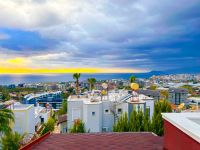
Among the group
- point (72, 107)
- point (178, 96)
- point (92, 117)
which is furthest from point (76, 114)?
point (178, 96)

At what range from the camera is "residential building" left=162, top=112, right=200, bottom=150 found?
402 centimetres

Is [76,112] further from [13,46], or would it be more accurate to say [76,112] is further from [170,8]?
[13,46]

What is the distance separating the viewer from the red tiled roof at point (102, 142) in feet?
20.4

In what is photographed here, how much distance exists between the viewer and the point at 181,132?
4504mm

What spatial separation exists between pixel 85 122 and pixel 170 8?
Answer: 39.6 feet

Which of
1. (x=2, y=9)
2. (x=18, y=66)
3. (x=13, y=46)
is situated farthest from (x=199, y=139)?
(x=18, y=66)

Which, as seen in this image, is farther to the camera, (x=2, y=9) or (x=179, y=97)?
(x=179, y=97)

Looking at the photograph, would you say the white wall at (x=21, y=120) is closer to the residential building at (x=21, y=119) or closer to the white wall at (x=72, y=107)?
the residential building at (x=21, y=119)

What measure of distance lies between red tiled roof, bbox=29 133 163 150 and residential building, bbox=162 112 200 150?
3.28 ft

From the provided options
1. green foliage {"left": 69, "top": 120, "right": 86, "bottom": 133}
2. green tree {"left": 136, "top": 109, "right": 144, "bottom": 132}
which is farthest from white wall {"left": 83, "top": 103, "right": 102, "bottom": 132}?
green tree {"left": 136, "top": 109, "right": 144, "bottom": 132}

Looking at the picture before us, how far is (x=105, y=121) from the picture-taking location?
2219cm

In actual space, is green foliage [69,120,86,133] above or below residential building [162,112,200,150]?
below

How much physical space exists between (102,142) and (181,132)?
256 centimetres

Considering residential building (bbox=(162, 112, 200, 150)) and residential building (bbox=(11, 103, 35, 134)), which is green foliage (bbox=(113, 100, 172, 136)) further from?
residential building (bbox=(11, 103, 35, 134))
